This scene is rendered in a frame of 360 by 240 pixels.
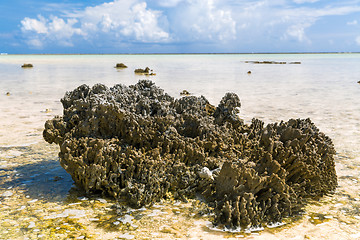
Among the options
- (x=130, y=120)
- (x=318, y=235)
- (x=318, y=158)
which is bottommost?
(x=318, y=235)

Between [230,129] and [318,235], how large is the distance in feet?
8.23

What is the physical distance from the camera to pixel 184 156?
4531 mm

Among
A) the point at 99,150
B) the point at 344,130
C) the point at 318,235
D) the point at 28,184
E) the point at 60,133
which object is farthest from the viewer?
the point at 344,130

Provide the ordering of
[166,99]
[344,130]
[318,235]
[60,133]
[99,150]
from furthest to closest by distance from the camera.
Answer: [344,130] < [166,99] < [60,133] < [99,150] < [318,235]

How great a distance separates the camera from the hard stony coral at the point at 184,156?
12.3 feet

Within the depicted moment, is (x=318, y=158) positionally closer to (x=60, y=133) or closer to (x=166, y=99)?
(x=166, y=99)

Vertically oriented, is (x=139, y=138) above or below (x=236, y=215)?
above

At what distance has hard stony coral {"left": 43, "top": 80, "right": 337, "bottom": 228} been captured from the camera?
3.74m

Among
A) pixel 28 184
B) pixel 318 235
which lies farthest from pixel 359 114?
pixel 28 184

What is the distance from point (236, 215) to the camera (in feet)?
11.3

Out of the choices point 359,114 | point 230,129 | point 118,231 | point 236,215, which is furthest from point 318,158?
point 359,114

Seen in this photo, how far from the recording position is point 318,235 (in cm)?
329

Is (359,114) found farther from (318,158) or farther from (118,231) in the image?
(118,231)

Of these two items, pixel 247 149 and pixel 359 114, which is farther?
pixel 359 114
